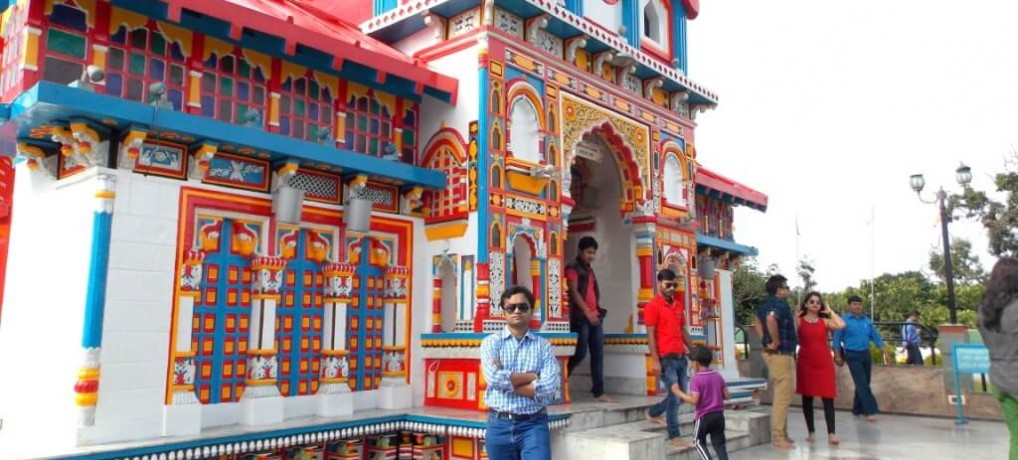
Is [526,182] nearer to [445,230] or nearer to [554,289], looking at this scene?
[445,230]

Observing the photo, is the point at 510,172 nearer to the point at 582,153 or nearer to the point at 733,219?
the point at 582,153

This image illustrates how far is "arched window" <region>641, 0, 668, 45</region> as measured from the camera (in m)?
11.5

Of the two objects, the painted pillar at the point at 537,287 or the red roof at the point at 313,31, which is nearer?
the red roof at the point at 313,31

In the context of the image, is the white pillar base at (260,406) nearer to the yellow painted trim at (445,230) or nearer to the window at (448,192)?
the yellow painted trim at (445,230)

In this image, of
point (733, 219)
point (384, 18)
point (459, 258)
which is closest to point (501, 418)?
point (459, 258)

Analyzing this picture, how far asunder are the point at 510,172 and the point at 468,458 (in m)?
3.11

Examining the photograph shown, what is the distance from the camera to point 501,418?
14.3ft

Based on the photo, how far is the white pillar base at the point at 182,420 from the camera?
20.0ft

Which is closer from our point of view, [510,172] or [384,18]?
[510,172]

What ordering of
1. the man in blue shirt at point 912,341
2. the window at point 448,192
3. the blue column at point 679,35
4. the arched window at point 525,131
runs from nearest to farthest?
the window at point 448,192 → the arched window at point 525,131 → the blue column at point 679,35 → the man in blue shirt at point 912,341

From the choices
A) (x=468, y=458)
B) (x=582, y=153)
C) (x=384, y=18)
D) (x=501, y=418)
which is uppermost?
(x=384, y=18)

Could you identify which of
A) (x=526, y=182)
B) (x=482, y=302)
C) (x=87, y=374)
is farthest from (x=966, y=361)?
(x=87, y=374)

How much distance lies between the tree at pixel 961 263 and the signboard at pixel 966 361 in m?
32.0

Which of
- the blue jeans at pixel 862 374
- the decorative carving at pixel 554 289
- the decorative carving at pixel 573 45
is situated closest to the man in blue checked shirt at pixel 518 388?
the decorative carving at pixel 554 289
